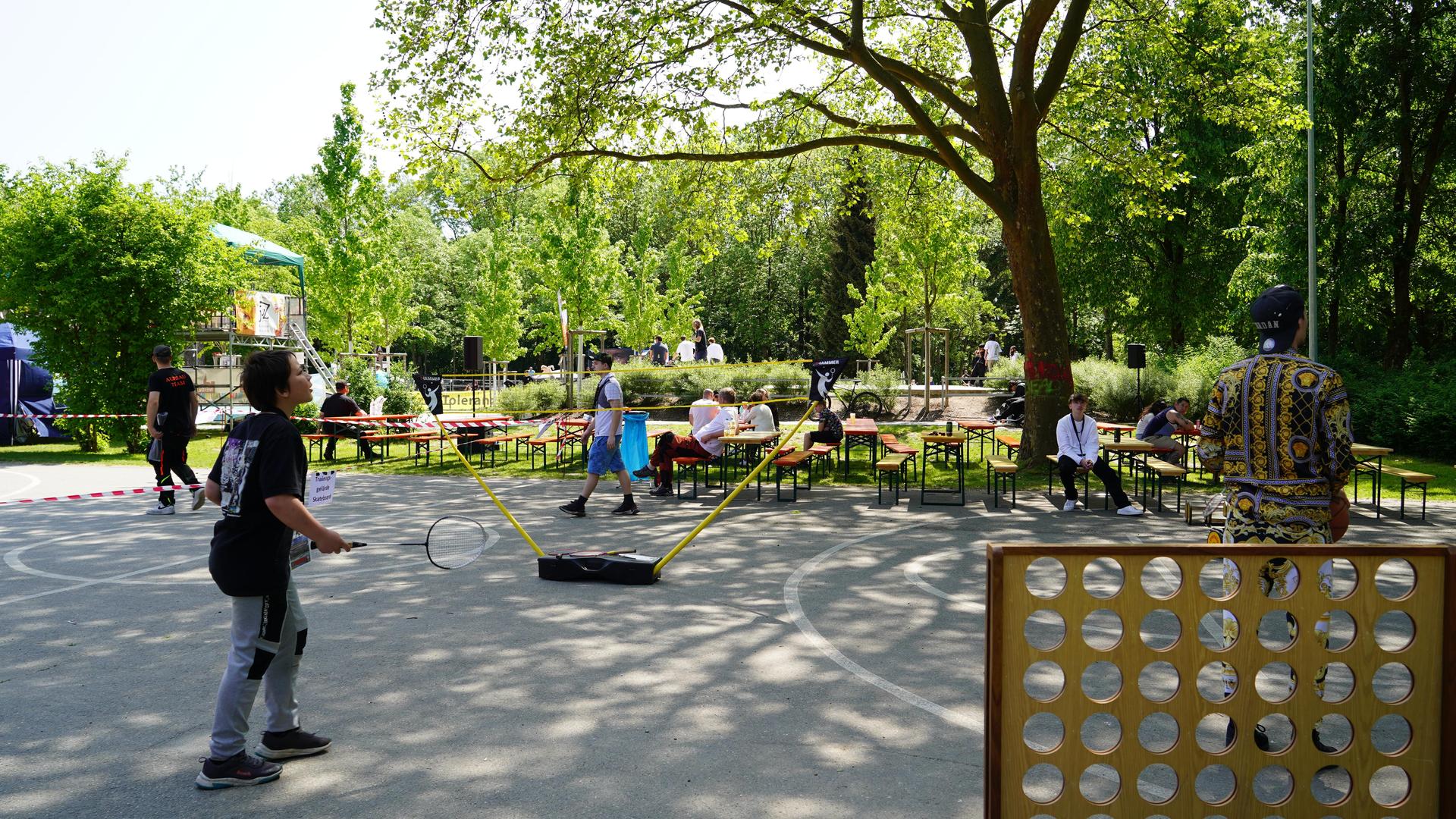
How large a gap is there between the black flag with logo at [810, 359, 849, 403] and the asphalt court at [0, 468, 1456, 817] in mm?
1597

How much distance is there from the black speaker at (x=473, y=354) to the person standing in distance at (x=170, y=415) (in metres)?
11.6

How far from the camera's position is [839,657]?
6047 millimetres

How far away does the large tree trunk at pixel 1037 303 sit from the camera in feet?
52.9

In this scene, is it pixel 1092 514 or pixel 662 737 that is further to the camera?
pixel 1092 514

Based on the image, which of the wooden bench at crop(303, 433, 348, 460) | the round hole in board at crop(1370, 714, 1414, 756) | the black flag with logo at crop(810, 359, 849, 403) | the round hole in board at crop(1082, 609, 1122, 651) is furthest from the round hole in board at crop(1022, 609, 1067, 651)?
the wooden bench at crop(303, 433, 348, 460)

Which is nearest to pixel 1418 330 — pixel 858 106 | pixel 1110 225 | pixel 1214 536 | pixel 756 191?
pixel 1110 225

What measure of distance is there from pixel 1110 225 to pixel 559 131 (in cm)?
2483

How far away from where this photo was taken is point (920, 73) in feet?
53.7

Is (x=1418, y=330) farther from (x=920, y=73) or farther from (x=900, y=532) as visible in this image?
(x=900, y=532)

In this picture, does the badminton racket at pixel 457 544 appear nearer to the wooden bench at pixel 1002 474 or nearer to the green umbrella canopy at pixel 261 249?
the wooden bench at pixel 1002 474

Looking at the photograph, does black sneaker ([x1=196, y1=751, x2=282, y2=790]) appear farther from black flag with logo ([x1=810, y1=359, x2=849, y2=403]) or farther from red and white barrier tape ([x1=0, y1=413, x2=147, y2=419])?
red and white barrier tape ([x1=0, y1=413, x2=147, y2=419])

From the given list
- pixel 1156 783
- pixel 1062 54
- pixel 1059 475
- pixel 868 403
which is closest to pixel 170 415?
pixel 1156 783

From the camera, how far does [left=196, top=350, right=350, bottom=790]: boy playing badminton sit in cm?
424

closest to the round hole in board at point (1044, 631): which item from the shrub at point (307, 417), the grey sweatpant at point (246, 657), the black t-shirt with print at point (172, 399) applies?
the grey sweatpant at point (246, 657)
